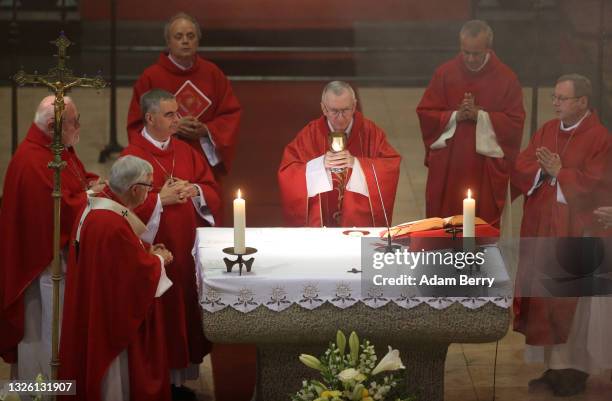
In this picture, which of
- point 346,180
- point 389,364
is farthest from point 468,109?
point 389,364

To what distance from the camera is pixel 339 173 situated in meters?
8.69

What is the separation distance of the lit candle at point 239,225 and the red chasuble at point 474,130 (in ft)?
8.99

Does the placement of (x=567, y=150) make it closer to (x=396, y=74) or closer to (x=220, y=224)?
(x=220, y=224)

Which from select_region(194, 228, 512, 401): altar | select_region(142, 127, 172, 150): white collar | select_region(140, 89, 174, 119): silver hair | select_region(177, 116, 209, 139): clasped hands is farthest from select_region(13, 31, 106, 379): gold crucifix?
select_region(177, 116, 209, 139): clasped hands

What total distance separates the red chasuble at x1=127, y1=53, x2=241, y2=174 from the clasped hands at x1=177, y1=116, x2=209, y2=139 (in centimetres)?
11

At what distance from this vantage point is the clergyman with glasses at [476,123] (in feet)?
31.8

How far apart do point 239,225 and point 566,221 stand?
2.33 m

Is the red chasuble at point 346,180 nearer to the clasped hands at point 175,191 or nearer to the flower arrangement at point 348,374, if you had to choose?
the clasped hands at point 175,191

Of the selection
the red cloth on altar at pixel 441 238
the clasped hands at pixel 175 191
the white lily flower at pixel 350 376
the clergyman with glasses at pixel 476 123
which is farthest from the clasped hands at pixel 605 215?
the white lily flower at pixel 350 376

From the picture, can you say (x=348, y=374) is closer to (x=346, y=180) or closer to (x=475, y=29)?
(x=346, y=180)

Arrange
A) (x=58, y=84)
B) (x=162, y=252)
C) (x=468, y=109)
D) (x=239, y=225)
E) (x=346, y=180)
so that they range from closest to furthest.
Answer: (x=58, y=84)
(x=239, y=225)
(x=162, y=252)
(x=346, y=180)
(x=468, y=109)

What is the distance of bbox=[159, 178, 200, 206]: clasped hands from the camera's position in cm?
834

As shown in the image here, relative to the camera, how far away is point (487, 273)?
738cm

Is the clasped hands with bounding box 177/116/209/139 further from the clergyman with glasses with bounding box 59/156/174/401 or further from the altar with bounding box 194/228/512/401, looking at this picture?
the altar with bounding box 194/228/512/401
